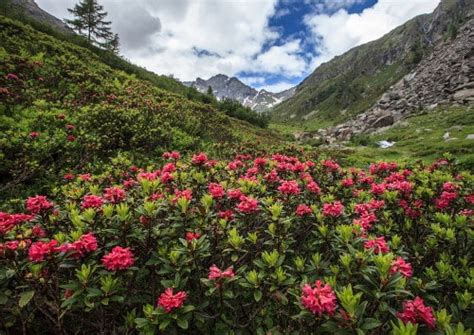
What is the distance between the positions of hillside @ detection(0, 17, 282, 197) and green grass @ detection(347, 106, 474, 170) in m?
10.5

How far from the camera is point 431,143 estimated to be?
20266 millimetres

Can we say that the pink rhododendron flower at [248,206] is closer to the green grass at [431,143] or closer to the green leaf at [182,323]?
the green leaf at [182,323]

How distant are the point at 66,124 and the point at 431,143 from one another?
22.3 m

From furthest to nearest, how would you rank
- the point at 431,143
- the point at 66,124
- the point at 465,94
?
the point at 465,94
the point at 431,143
the point at 66,124

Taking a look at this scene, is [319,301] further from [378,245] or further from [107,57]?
[107,57]

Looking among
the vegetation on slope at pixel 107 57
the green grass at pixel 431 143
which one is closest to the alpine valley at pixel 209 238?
the green grass at pixel 431 143

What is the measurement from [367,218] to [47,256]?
3.72 meters

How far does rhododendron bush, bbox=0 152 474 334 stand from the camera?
2484 millimetres

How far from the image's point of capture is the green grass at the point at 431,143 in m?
16.4

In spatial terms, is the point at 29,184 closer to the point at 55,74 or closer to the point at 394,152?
the point at 55,74

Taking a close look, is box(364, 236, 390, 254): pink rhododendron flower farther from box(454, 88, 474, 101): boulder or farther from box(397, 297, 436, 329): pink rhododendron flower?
box(454, 88, 474, 101): boulder

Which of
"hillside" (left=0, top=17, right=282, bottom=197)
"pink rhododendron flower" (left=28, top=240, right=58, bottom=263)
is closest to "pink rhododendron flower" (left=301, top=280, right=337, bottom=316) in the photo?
"pink rhododendron flower" (left=28, top=240, right=58, bottom=263)

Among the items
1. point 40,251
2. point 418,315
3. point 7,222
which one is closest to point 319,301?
point 418,315

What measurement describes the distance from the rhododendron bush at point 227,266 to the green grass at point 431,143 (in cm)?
944
